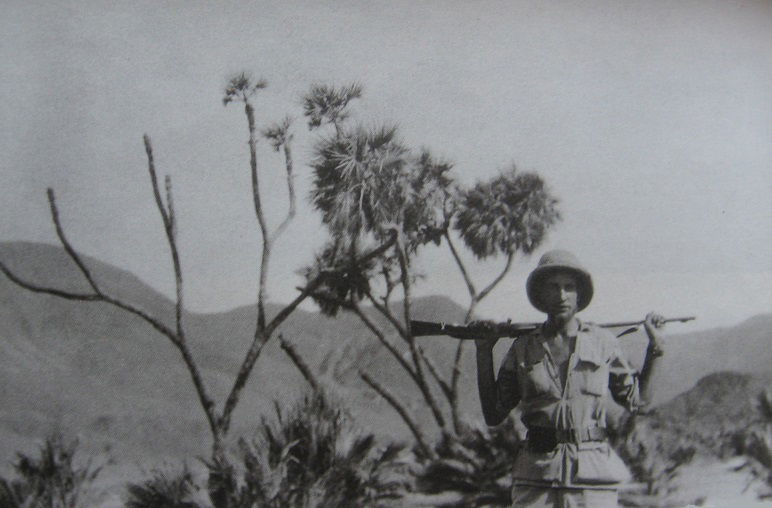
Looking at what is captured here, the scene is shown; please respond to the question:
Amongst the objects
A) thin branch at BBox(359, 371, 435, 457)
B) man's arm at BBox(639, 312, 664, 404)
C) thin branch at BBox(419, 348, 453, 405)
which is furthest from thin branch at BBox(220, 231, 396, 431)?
man's arm at BBox(639, 312, 664, 404)

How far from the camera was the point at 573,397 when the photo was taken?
2.30 metres

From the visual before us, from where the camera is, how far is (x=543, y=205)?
4793 millimetres

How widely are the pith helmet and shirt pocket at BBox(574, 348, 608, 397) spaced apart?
0.22 m

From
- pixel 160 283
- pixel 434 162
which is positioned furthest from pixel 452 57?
pixel 160 283

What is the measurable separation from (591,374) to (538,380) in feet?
0.51

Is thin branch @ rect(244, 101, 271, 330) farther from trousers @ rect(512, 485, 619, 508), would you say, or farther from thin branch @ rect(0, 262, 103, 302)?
trousers @ rect(512, 485, 619, 508)

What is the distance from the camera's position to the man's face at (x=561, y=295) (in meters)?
2.39

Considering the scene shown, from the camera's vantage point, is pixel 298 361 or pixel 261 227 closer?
pixel 261 227

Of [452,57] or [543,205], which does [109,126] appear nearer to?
[452,57]

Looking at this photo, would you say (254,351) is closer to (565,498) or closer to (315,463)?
(315,463)

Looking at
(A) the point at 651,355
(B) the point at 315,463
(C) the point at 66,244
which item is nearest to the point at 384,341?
(B) the point at 315,463

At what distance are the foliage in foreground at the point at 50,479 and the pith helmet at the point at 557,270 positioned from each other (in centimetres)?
234

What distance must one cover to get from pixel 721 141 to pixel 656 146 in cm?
38

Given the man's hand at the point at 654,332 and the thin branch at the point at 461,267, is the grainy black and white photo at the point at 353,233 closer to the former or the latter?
the thin branch at the point at 461,267
